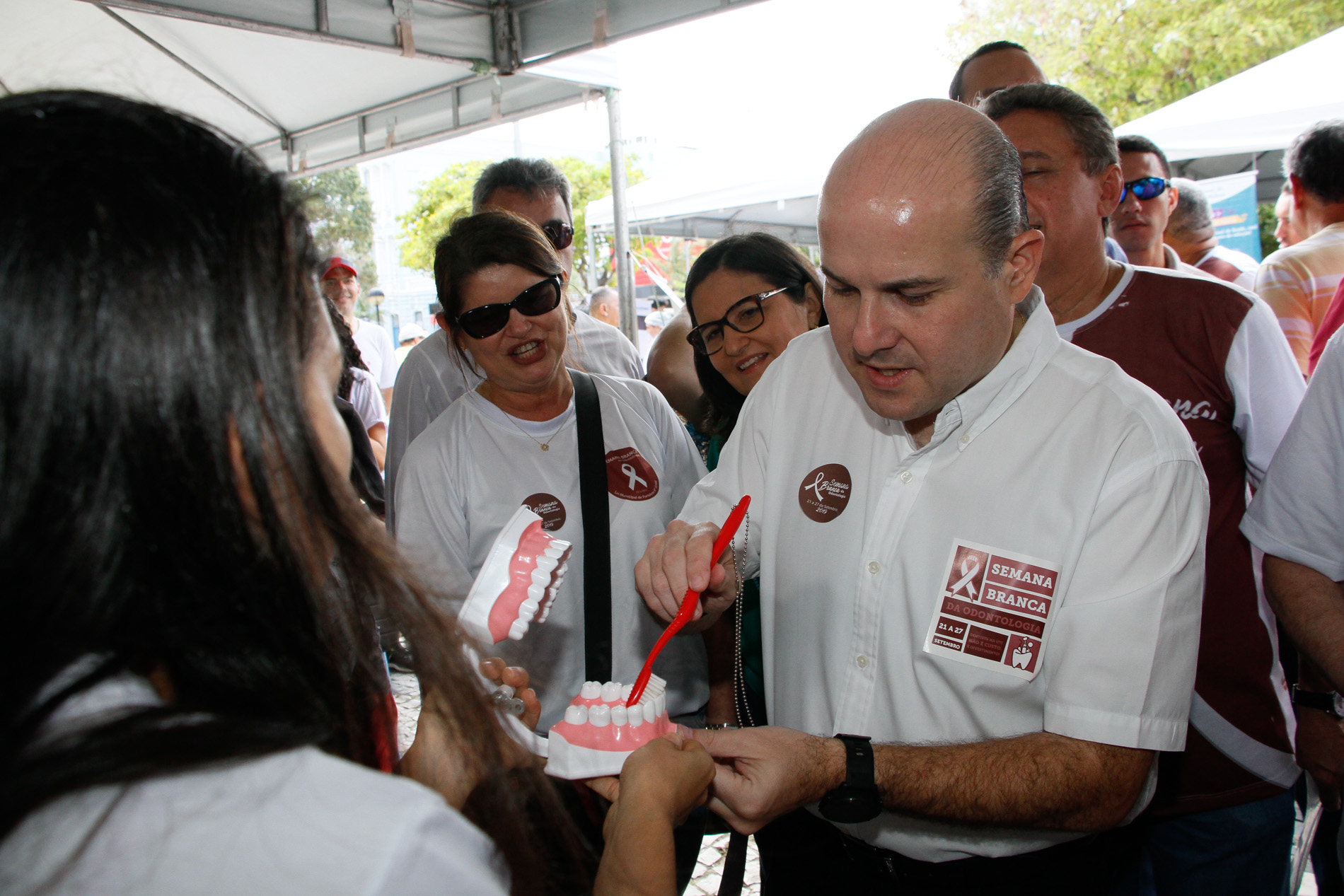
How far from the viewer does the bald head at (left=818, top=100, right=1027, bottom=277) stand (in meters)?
1.46

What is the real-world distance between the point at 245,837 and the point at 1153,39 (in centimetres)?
1982

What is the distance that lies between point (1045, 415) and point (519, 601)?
1.02 meters

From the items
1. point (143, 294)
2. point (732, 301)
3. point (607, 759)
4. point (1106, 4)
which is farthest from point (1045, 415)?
point (1106, 4)

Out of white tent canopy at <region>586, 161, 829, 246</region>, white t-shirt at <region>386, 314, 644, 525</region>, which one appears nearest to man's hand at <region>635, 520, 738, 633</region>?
white t-shirt at <region>386, 314, 644, 525</region>

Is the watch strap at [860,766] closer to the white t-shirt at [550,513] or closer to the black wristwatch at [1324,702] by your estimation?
the white t-shirt at [550,513]

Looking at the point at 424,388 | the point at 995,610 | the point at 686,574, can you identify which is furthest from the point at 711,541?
the point at 424,388

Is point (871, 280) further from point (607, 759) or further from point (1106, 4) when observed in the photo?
point (1106, 4)

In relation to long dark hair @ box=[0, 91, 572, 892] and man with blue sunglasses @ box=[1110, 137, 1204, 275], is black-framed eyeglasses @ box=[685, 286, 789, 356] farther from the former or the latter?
man with blue sunglasses @ box=[1110, 137, 1204, 275]

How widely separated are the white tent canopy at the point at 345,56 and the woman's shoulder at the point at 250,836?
13.4ft

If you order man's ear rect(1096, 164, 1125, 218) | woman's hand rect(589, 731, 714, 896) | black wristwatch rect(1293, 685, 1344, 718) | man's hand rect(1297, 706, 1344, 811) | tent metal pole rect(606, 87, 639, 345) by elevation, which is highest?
tent metal pole rect(606, 87, 639, 345)

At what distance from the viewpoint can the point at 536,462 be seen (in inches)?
95.7

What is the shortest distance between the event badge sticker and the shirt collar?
0.74 ft

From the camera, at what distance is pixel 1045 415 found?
1561 mm

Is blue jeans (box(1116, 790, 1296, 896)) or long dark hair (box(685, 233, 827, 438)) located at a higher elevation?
long dark hair (box(685, 233, 827, 438))
